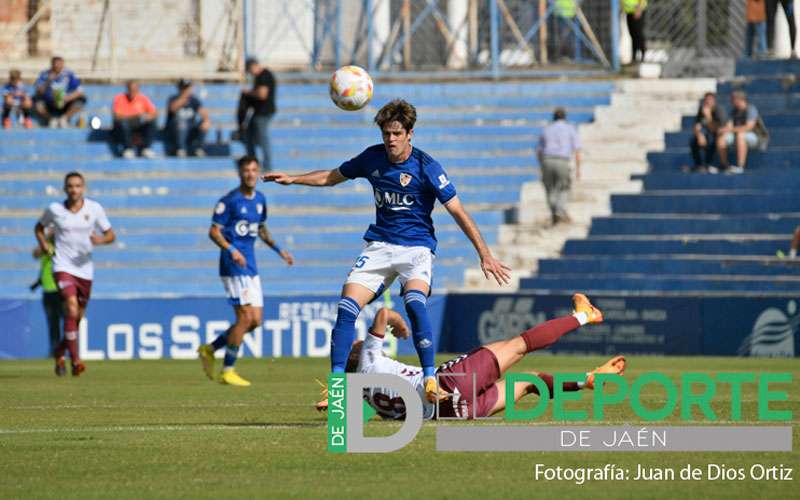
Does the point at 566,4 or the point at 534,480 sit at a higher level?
the point at 566,4

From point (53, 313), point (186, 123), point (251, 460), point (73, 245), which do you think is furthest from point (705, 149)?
point (251, 460)

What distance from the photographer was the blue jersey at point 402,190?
1261cm

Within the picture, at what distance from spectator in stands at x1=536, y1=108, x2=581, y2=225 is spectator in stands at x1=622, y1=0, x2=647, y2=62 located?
13.8 ft

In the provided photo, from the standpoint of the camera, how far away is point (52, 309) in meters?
24.0

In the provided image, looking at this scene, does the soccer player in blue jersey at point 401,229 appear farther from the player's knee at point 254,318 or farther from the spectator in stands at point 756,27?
the spectator in stands at point 756,27

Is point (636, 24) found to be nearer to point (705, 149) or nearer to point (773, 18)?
point (773, 18)

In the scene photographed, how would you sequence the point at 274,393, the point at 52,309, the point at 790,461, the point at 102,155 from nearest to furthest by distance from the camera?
1. the point at 790,461
2. the point at 274,393
3. the point at 52,309
4. the point at 102,155

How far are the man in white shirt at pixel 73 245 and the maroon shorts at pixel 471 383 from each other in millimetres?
8247

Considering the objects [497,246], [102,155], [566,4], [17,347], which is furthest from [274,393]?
[566,4]

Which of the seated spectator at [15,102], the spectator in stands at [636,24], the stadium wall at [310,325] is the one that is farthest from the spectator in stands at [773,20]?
the seated spectator at [15,102]

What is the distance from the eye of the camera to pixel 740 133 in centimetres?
2994

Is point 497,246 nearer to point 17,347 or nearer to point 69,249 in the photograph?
point 17,347

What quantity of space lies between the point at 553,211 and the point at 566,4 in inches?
230

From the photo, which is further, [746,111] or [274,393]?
[746,111]
